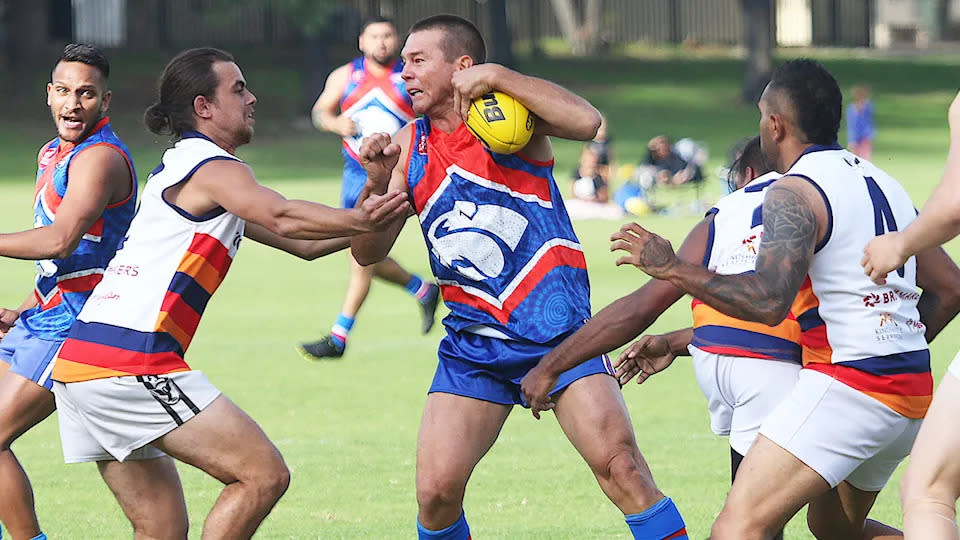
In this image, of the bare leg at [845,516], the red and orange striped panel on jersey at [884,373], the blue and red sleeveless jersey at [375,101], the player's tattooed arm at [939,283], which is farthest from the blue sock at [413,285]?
the red and orange striped panel on jersey at [884,373]

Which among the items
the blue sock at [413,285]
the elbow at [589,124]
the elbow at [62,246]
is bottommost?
the blue sock at [413,285]

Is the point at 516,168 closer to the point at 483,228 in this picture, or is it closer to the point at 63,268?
the point at 483,228

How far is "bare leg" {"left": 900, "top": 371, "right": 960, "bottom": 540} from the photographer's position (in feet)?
15.0

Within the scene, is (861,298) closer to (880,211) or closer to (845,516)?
(880,211)

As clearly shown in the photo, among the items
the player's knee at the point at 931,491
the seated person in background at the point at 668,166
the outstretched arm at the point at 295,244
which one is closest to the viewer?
the player's knee at the point at 931,491

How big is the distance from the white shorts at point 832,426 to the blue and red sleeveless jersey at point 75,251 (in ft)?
9.30

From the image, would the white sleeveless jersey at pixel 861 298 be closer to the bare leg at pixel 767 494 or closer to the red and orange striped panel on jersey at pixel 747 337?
the bare leg at pixel 767 494

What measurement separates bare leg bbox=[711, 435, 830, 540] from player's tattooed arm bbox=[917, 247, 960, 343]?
3.07ft

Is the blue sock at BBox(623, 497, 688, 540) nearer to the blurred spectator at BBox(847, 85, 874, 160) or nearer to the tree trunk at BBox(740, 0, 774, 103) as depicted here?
the blurred spectator at BBox(847, 85, 874, 160)

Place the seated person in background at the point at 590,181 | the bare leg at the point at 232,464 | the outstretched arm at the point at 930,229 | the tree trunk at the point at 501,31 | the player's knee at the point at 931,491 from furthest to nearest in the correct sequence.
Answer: the tree trunk at the point at 501,31 → the seated person in background at the point at 590,181 → the bare leg at the point at 232,464 → the player's knee at the point at 931,491 → the outstretched arm at the point at 930,229

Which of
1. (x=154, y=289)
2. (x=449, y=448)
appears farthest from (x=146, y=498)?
(x=449, y=448)

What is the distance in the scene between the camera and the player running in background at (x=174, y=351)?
5.41 meters

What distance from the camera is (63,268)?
20.8ft

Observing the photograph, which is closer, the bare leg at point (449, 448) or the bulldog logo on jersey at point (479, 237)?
the bare leg at point (449, 448)
